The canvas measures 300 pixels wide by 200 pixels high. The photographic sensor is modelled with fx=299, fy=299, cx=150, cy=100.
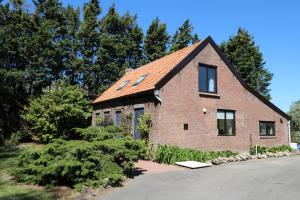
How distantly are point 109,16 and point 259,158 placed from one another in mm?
25034

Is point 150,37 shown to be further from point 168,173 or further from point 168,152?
point 168,173

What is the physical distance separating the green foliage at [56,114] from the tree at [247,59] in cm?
2425

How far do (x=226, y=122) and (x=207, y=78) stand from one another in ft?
10.6

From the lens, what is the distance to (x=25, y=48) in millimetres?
28938

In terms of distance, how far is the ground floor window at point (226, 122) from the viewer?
63.1ft

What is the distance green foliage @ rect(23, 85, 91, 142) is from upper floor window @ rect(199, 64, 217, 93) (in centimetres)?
1012

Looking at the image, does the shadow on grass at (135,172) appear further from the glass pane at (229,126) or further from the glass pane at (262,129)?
the glass pane at (262,129)

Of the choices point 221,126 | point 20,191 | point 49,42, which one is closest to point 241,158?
point 221,126

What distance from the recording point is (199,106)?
1806cm

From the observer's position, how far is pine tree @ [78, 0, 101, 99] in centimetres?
3259

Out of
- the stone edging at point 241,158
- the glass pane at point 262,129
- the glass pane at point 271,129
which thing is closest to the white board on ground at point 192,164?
the stone edging at point 241,158

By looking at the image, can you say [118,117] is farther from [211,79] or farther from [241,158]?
[241,158]

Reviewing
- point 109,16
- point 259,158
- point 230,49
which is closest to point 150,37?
point 109,16

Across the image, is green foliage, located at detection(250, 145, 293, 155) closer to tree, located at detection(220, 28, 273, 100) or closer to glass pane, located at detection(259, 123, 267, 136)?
glass pane, located at detection(259, 123, 267, 136)
